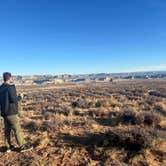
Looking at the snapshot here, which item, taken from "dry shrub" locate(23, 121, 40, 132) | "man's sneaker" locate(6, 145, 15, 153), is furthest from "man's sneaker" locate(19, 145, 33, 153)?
"dry shrub" locate(23, 121, 40, 132)

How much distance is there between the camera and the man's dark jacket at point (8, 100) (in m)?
8.00

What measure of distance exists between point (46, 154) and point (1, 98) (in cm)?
200

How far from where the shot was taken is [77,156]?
784 centimetres

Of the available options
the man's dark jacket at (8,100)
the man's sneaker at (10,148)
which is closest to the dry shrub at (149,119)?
the man's sneaker at (10,148)

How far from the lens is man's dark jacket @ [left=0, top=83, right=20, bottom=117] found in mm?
8000

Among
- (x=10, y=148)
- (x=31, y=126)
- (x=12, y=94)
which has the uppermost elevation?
(x=12, y=94)

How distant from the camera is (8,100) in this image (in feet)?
26.3

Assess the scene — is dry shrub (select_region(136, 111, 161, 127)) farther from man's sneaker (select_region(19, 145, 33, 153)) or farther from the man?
the man

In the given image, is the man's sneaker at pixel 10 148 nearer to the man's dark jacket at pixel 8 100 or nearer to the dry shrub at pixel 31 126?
the man's dark jacket at pixel 8 100

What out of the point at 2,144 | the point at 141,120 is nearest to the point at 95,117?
the point at 141,120

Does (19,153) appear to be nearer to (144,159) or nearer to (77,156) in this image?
(77,156)

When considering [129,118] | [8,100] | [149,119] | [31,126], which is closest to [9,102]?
[8,100]

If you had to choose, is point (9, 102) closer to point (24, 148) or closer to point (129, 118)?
point (24, 148)

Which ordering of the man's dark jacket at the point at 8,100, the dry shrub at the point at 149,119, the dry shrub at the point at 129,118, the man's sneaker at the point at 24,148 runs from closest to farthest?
the man's dark jacket at the point at 8,100 < the man's sneaker at the point at 24,148 < the dry shrub at the point at 149,119 < the dry shrub at the point at 129,118
